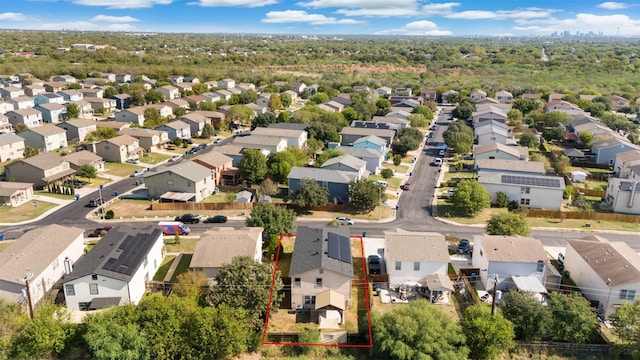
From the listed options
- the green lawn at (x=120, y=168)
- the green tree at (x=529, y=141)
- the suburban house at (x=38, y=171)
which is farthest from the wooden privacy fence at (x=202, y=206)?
the green tree at (x=529, y=141)

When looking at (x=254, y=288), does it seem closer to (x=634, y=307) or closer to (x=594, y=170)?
(x=634, y=307)

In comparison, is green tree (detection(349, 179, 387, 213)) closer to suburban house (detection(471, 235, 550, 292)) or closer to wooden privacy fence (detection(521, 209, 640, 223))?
suburban house (detection(471, 235, 550, 292))

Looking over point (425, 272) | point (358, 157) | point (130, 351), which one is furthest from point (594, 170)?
point (130, 351)

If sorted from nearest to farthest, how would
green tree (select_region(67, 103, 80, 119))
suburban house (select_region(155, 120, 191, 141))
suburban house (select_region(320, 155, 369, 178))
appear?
suburban house (select_region(320, 155, 369, 178)), suburban house (select_region(155, 120, 191, 141)), green tree (select_region(67, 103, 80, 119))

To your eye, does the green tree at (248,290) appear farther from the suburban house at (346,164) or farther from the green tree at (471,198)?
the suburban house at (346,164)

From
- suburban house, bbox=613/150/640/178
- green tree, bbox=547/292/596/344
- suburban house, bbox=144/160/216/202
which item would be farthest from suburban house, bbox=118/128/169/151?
suburban house, bbox=613/150/640/178

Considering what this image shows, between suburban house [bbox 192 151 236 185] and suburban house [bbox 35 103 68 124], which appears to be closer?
suburban house [bbox 192 151 236 185]
